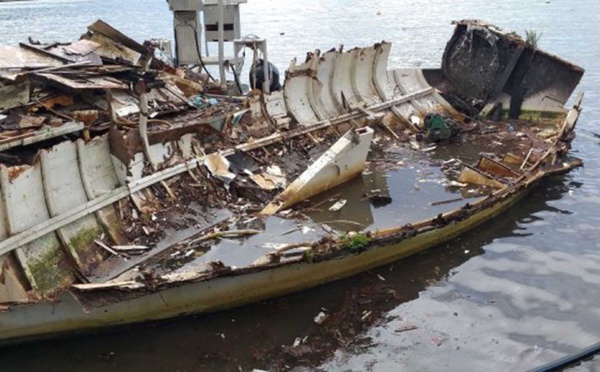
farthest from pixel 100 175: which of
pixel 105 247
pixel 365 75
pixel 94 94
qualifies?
pixel 365 75

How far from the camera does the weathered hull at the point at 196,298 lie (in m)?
5.31

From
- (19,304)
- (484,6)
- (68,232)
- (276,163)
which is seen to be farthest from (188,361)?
(484,6)

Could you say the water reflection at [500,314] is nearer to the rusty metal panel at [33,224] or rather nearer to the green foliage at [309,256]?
the green foliage at [309,256]

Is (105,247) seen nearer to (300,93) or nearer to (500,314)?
(500,314)

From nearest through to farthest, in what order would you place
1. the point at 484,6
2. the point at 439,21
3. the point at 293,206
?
the point at 293,206 → the point at 439,21 → the point at 484,6

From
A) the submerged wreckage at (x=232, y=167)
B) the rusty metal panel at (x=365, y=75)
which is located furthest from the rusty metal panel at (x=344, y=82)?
the rusty metal panel at (x=365, y=75)

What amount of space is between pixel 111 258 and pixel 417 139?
779cm

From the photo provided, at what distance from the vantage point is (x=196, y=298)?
19.5 feet

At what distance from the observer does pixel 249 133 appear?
395 inches

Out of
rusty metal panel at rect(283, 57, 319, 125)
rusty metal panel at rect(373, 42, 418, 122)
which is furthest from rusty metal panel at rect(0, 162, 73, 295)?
rusty metal panel at rect(373, 42, 418, 122)

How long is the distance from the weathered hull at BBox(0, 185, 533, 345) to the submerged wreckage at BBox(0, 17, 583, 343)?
0.9 inches

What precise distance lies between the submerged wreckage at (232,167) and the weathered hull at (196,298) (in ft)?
0.07

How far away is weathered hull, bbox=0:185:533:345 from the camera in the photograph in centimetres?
531

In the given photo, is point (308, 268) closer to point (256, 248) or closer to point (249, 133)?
point (256, 248)
